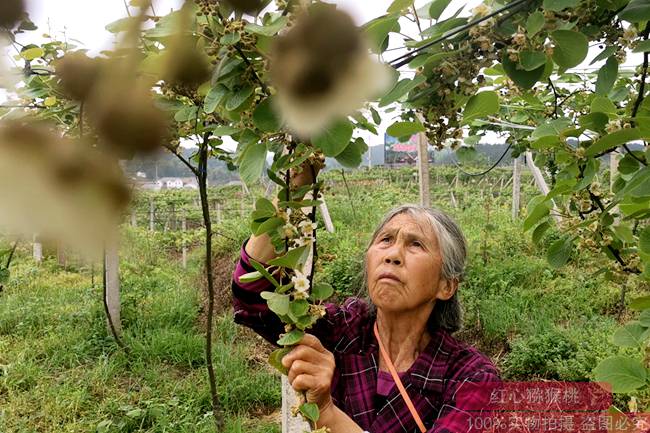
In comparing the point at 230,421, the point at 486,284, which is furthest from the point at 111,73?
the point at 486,284

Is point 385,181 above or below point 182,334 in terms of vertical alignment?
above

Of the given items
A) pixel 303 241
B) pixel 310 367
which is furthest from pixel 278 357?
pixel 303 241

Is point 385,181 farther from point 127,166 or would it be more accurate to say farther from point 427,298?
point 127,166

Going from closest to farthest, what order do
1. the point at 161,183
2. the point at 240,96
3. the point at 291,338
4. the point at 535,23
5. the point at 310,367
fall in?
the point at 161,183 → the point at 240,96 → the point at 535,23 → the point at 291,338 → the point at 310,367

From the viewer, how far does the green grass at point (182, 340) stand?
2434mm

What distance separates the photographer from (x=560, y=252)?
3.46 ft

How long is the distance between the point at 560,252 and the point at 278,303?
70cm

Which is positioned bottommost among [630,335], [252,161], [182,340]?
[182,340]

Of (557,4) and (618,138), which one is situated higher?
A: (557,4)

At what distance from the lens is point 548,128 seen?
905 millimetres

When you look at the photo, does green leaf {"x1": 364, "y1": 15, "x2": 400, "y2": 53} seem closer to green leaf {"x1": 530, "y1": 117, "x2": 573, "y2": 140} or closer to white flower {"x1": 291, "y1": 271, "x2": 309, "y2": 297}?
white flower {"x1": 291, "y1": 271, "x2": 309, "y2": 297}

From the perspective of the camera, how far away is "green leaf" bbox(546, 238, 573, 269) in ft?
3.41

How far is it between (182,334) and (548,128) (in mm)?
2722

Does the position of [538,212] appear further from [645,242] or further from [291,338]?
[291,338]
